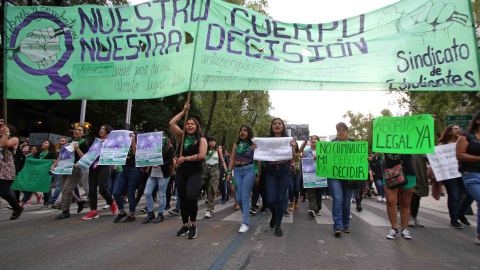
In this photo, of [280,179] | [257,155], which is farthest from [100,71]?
[280,179]

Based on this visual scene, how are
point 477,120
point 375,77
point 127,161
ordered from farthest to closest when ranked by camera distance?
1. point 127,161
2. point 375,77
3. point 477,120

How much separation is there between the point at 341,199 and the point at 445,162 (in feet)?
8.97

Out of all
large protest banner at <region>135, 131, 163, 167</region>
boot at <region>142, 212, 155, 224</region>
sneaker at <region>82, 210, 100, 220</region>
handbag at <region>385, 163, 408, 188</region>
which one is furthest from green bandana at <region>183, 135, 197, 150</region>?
handbag at <region>385, 163, 408, 188</region>

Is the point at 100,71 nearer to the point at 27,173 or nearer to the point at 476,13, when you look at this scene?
the point at 27,173

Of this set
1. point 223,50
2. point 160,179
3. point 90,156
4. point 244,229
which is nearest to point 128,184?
point 160,179

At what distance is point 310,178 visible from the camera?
753 centimetres

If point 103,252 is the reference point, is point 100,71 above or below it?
above

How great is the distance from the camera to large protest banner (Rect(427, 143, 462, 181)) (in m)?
6.10

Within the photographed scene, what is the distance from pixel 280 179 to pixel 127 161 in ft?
10.5

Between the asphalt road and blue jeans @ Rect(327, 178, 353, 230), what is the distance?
1.02 feet

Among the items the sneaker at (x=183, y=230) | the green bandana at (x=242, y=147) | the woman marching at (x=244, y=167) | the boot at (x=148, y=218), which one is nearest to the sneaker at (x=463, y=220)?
the woman marching at (x=244, y=167)

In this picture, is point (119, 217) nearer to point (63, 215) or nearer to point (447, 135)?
point (63, 215)

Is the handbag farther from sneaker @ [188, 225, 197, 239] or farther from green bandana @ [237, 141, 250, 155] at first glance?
sneaker @ [188, 225, 197, 239]

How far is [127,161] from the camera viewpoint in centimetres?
630
